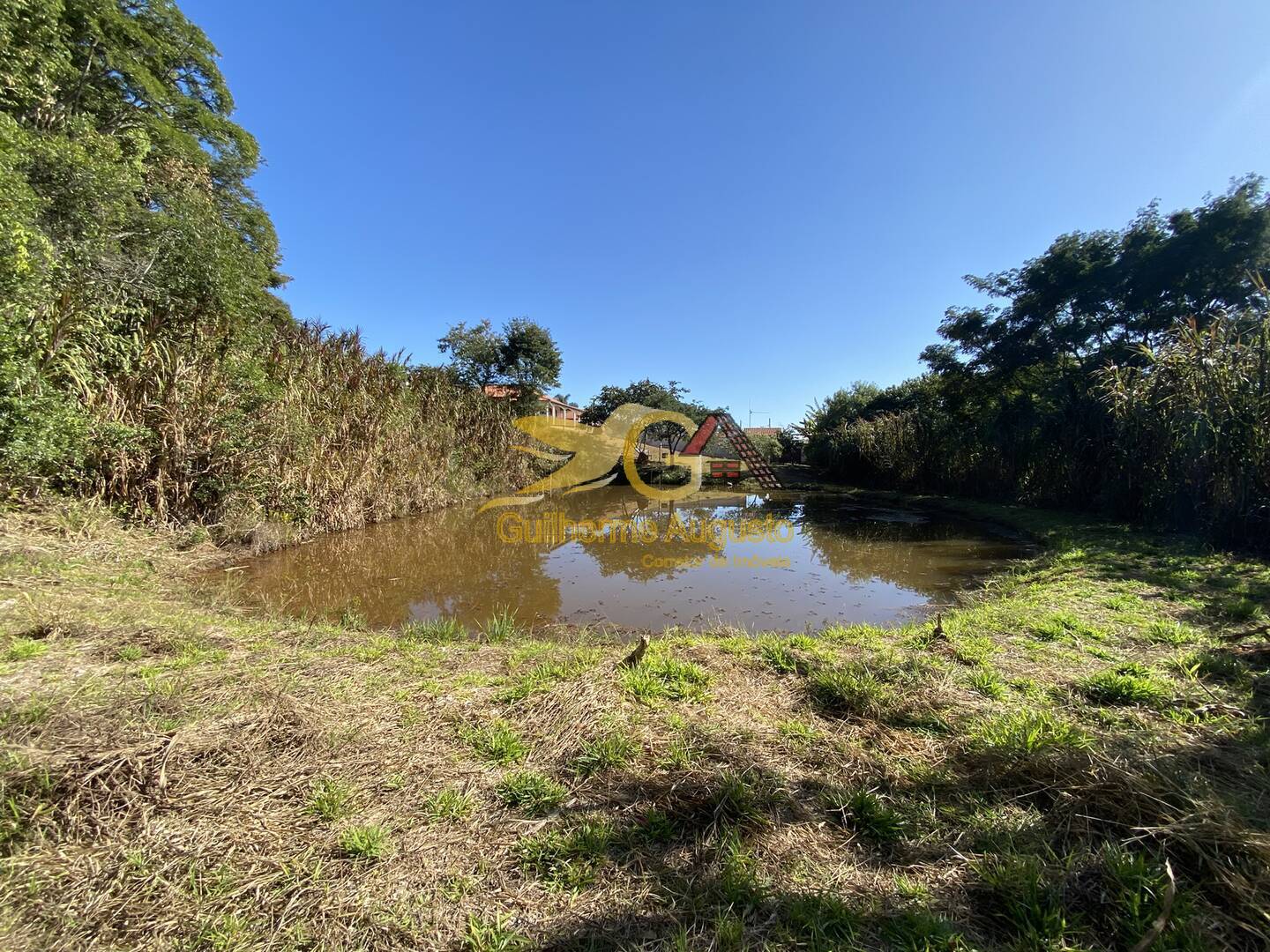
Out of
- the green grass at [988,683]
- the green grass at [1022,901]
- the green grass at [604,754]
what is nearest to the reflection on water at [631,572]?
the green grass at [988,683]

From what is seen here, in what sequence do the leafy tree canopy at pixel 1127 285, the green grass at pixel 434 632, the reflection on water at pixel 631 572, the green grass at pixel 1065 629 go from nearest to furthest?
the green grass at pixel 1065 629, the green grass at pixel 434 632, the reflection on water at pixel 631 572, the leafy tree canopy at pixel 1127 285

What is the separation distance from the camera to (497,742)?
72.3 inches

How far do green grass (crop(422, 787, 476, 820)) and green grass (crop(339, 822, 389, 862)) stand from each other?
5.3 inches

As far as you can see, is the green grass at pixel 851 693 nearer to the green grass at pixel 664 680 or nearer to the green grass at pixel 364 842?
the green grass at pixel 664 680

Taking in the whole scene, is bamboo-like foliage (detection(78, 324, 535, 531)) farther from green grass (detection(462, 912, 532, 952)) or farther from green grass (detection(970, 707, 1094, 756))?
green grass (detection(970, 707, 1094, 756))

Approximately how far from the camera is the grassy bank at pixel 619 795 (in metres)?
1.15

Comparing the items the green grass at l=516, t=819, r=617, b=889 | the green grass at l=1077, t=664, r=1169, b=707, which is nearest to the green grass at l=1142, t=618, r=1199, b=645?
the green grass at l=1077, t=664, r=1169, b=707

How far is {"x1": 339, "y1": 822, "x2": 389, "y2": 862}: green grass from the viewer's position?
52.4 inches

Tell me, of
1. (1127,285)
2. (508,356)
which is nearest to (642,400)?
(508,356)

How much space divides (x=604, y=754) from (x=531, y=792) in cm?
31

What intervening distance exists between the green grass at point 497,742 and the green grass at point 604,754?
23 centimetres

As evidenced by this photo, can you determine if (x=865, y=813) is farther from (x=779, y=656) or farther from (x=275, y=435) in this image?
(x=275, y=435)

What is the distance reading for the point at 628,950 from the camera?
1.09 metres

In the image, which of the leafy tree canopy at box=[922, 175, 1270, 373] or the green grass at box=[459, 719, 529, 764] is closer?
the green grass at box=[459, 719, 529, 764]
